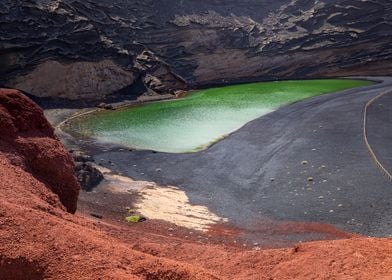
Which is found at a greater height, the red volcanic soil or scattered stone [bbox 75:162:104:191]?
the red volcanic soil

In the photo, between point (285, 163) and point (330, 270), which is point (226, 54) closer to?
point (285, 163)

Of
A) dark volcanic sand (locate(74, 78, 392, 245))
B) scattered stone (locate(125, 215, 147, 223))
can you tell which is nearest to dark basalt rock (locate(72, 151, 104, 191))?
dark volcanic sand (locate(74, 78, 392, 245))

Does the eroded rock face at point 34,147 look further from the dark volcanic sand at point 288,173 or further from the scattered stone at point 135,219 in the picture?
the dark volcanic sand at point 288,173

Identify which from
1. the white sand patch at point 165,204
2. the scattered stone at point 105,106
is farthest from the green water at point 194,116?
the white sand patch at point 165,204

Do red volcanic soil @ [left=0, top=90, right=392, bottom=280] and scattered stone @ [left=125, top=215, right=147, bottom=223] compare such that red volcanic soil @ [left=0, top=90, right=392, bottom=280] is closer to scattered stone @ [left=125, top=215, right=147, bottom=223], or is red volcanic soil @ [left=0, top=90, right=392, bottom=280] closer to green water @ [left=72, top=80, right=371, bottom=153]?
scattered stone @ [left=125, top=215, right=147, bottom=223]

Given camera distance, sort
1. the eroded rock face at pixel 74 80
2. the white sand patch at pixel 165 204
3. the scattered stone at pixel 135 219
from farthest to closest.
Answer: the eroded rock face at pixel 74 80 < the white sand patch at pixel 165 204 < the scattered stone at pixel 135 219

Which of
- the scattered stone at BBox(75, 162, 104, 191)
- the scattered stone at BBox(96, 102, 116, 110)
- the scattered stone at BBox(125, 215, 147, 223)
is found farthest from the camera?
the scattered stone at BBox(96, 102, 116, 110)

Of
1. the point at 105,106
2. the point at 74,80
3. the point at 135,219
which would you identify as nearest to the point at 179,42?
the point at 74,80
